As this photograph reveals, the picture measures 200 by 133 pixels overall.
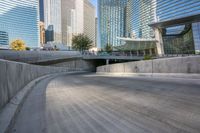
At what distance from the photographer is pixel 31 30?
160 m

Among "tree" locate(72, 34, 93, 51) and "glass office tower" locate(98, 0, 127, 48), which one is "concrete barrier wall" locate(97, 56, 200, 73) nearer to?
"tree" locate(72, 34, 93, 51)

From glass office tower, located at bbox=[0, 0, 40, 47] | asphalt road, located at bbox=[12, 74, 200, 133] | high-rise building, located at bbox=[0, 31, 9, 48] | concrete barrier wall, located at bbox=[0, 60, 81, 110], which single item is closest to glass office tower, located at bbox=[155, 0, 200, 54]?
concrete barrier wall, located at bbox=[0, 60, 81, 110]

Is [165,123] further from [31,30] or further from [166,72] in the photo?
[31,30]

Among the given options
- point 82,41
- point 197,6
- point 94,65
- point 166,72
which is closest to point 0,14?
point 82,41

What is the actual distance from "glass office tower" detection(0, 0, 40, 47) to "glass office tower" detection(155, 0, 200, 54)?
343 feet

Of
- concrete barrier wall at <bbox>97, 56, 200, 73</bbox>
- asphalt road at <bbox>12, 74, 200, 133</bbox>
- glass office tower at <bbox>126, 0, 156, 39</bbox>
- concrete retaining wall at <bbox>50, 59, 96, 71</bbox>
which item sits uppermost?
glass office tower at <bbox>126, 0, 156, 39</bbox>

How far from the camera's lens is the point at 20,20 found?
499 feet

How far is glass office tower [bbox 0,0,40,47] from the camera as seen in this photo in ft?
463

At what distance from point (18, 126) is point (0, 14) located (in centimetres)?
15644

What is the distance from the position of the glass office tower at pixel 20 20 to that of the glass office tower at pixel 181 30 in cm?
10440

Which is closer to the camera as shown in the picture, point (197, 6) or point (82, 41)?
point (197, 6)

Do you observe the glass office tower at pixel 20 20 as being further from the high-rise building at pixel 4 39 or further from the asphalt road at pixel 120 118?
the asphalt road at pixel 120 118

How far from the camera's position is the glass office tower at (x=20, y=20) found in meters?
141

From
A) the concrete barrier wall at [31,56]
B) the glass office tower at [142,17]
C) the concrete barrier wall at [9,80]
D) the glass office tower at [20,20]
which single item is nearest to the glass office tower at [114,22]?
the glass office tower at [142,17]
